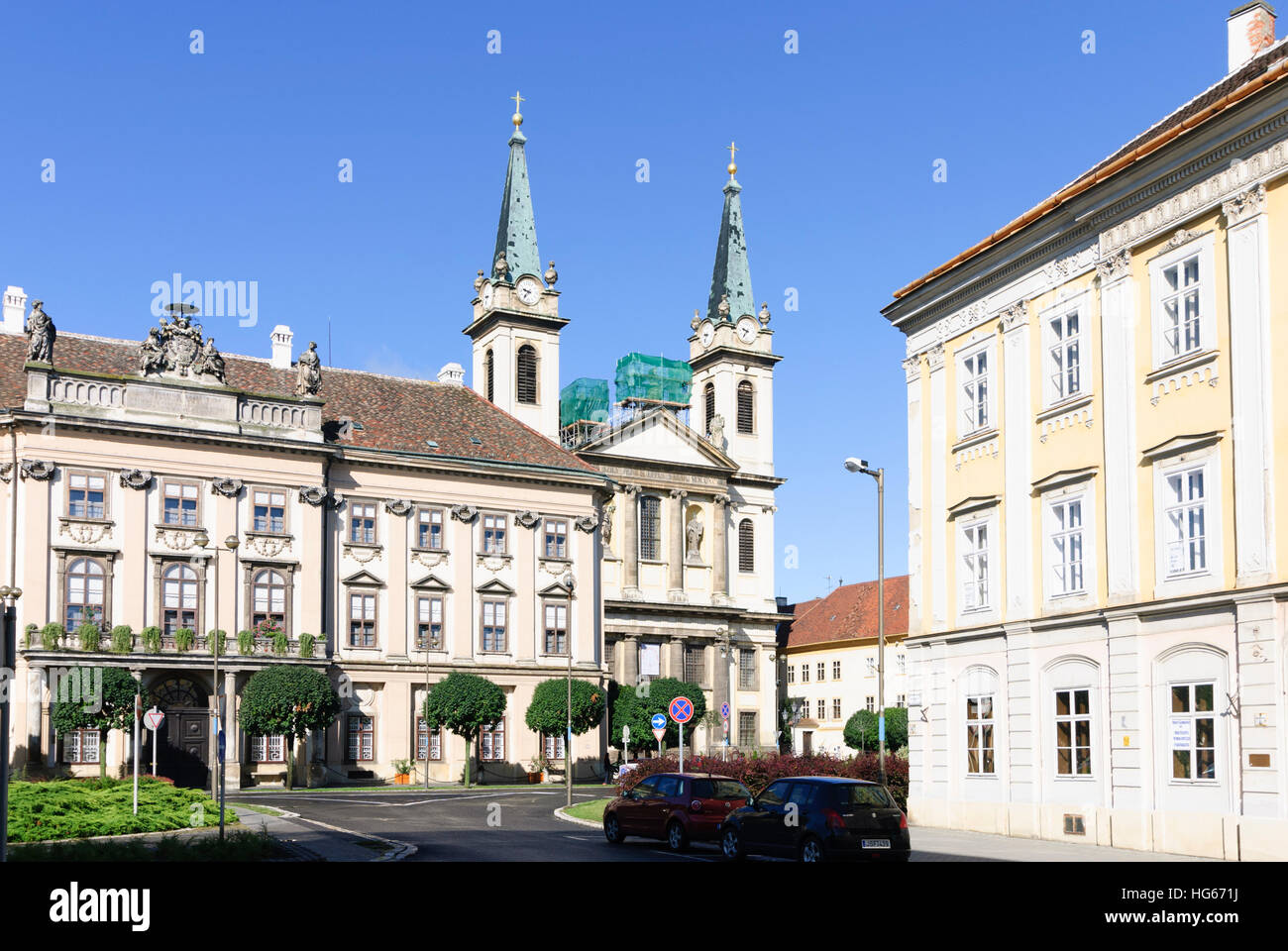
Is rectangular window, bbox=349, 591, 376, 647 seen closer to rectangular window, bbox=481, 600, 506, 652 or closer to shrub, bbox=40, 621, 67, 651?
rectangular window, bbox=481, 600, 506, 652

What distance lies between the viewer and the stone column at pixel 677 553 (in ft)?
265

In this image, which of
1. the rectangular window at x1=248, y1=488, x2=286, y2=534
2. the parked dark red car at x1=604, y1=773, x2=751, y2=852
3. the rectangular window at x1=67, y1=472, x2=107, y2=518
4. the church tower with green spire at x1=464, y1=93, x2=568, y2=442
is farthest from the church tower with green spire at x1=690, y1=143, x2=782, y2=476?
the parked dark red car at x1=604, y1=773, x2=751, y2=852

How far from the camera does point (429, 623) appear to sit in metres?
64.0

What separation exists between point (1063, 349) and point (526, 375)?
48861 millimetres

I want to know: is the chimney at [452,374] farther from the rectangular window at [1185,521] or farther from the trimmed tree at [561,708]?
the rectangular window at [1185,521]

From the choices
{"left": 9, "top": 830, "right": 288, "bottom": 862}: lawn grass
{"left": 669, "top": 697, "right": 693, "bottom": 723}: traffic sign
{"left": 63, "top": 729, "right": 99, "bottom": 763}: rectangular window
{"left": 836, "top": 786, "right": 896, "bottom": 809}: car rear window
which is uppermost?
{"left": 669, "top": 697, "right": 693, "bottom": 723}: traffic sign

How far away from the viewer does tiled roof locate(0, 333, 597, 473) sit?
60281 mm

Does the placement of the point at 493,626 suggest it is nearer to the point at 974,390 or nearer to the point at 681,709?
the point at 681,709

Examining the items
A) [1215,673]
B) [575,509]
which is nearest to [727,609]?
[575,509]

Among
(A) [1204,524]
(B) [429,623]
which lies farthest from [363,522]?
(A) [1204,524]

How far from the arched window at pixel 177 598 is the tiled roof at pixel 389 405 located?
7.85 metres

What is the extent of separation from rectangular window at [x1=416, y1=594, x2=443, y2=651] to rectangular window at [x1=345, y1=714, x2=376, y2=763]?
3777 mm

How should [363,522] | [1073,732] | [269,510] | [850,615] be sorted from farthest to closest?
[850,615] < [363,522] < [269,510] < [1073,732]

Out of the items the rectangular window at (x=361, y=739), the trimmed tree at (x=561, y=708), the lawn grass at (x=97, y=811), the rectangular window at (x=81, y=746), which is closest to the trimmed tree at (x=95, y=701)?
the rectangular window at (x=81, y=746)
